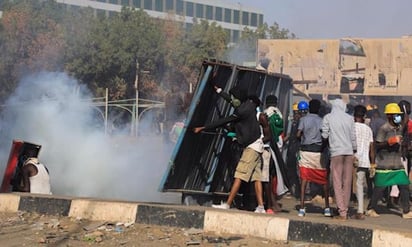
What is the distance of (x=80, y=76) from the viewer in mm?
29000

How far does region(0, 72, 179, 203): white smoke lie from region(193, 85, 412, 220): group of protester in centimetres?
309

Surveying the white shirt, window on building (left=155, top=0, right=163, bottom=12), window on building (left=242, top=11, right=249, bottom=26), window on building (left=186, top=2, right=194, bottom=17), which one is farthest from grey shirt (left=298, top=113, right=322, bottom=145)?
window on building (left=242, top=11, right=249, bottom=26)

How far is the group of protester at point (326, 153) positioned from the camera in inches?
289

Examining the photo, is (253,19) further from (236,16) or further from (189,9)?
(189,9)

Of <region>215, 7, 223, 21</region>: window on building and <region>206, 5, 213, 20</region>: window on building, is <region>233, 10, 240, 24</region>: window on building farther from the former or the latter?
<region>206, 5, 213, 20</region>: window on building

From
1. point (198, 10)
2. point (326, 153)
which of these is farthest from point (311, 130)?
point (198, 10)

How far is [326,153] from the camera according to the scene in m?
8.28

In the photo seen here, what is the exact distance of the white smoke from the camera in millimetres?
11305

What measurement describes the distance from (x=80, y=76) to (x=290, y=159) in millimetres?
19978

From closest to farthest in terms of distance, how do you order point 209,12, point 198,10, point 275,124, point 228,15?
point 275,124 < point 198,10 < point 209,12 < point 228,15

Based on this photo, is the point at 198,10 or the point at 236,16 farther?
the point at 236,16

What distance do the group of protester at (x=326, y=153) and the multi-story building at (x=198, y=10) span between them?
1417 inches

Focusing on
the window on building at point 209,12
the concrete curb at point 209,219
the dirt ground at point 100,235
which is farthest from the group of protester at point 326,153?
the window on building at point 209,12

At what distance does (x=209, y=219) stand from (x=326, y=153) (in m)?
2.14
